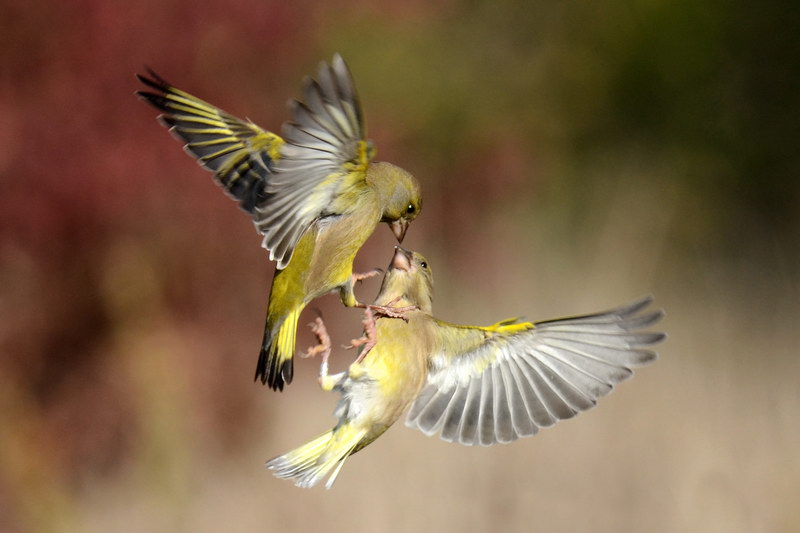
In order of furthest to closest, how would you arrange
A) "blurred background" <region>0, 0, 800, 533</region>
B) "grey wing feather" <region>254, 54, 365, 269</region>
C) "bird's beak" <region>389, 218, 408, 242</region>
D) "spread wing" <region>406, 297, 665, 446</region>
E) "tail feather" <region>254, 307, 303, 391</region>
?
"blurred background" <region>0, 0, 800, 533</region> → "spread wing" <region>406, 297, 665, 446</region> → "bird's beak" <region>389, 218, 408, 242</region> → "tail feather" <region>254, 307, 303, 391</region> → "grey wing feather" <region>254, 54, 365, 269</region>

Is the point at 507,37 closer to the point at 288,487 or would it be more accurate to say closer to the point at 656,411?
the point at 656,411

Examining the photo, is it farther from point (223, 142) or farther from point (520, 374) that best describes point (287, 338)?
point (520, 374)

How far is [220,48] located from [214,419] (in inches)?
78.9

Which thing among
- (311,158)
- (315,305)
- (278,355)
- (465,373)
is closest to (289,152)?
(311,158)

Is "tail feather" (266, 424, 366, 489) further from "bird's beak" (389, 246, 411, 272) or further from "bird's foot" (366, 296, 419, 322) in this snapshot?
"bird's beak" (389, 246, 411, 272)

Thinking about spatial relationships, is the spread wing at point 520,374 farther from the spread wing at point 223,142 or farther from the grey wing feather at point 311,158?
the grey wing feather at point 311,158

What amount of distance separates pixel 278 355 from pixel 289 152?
65cm

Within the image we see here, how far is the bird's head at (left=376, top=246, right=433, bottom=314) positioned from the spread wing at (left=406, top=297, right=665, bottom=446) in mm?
128

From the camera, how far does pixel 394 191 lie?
2.95m

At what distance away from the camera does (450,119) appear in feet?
22.4

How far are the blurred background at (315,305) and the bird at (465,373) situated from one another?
2.15 metres

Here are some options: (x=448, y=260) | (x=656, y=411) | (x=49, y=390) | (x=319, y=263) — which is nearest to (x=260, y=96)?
(x=448, y=260)


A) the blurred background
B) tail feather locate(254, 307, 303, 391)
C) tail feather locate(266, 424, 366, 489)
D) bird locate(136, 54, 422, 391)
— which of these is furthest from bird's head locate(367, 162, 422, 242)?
the blurred background

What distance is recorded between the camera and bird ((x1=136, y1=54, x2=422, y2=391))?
234 cm
